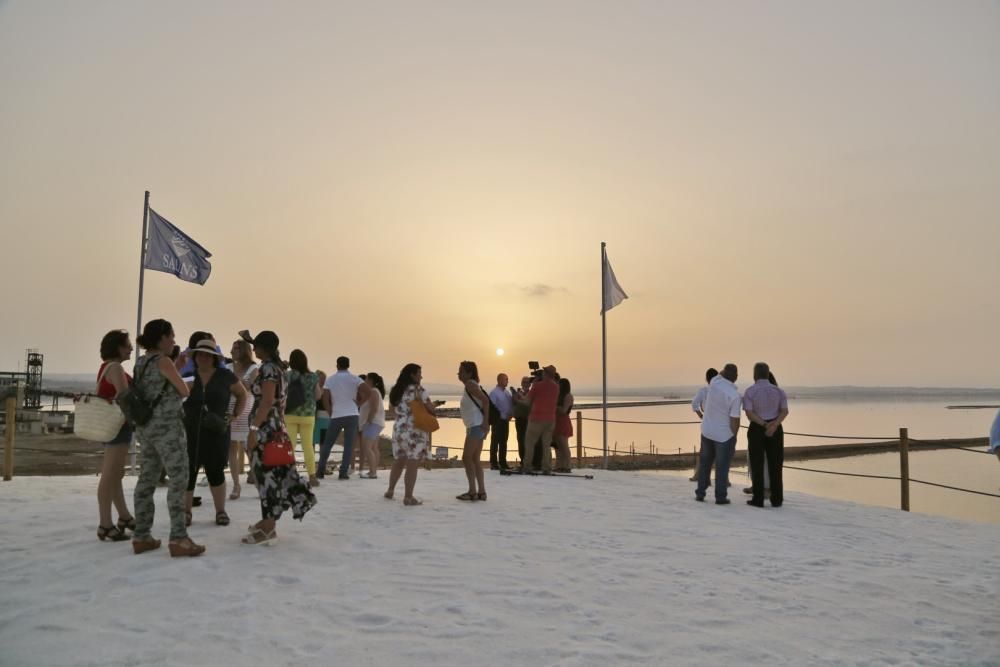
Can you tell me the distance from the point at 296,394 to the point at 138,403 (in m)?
3.35

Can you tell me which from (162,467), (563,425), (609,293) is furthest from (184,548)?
(609,293)

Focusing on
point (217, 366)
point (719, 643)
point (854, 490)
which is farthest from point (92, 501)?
point (854, 490)

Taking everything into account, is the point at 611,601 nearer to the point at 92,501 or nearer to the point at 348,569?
the point at 348,569

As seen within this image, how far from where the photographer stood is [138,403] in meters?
4.94

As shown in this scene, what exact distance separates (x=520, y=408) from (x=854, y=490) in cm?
1922

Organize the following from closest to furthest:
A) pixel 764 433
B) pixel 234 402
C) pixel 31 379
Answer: pixel 234 402, pixel 764 433, pixel 31 379

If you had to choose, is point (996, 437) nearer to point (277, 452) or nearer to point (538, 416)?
point (277, 452)

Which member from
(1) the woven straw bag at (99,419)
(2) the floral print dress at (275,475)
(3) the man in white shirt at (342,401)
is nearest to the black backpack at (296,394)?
(3) the man in white shirt at (342,401)

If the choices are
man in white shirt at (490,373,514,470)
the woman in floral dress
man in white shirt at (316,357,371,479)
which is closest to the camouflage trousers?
the woman in floral dress

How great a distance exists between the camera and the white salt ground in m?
3.57

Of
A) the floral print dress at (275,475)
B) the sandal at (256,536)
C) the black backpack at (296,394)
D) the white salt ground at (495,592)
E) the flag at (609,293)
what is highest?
the flag at (609,293)

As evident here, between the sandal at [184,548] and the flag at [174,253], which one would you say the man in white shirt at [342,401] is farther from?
the sandal at [184,548]

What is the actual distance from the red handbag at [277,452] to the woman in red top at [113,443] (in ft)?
3.37

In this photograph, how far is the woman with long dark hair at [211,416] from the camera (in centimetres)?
602
